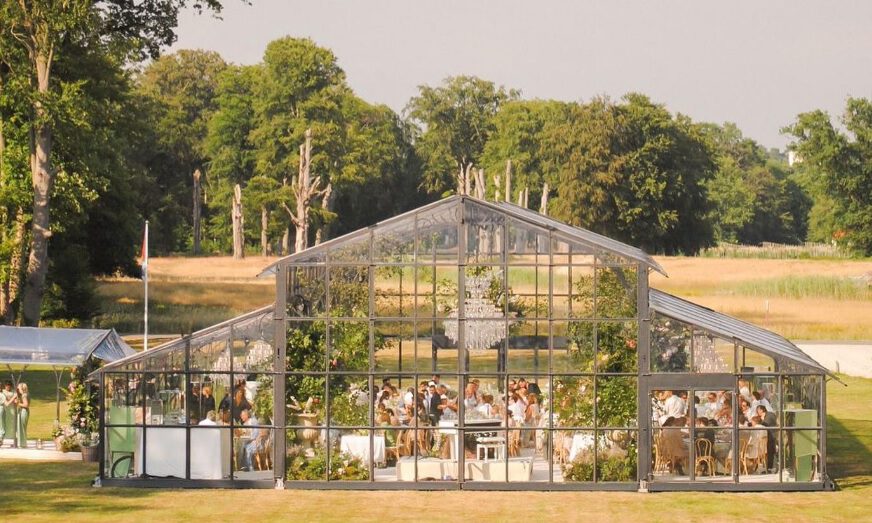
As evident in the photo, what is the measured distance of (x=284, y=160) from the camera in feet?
362

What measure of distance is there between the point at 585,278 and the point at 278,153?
290ft

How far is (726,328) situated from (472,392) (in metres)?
5.07

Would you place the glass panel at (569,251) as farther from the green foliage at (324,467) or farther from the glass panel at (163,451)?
the glass panel at (163,451)

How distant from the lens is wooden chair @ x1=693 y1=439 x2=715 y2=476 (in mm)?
27188

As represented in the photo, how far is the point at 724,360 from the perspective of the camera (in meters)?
27.3

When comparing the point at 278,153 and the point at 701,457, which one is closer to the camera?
the point at 701,457

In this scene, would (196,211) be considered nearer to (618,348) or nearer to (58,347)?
(58,347)

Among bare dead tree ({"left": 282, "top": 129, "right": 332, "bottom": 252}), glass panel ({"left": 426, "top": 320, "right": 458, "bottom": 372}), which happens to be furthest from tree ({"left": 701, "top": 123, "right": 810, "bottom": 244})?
glass panel ({"left": 426, "top": 320, "right": 458, "bottom": 372})

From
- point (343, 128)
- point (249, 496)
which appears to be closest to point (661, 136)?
point (343, 128)

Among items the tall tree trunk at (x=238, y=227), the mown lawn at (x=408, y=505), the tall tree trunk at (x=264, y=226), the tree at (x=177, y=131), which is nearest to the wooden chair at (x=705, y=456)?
the mown lawn at (x=408, y=505)

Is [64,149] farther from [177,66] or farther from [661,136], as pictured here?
[177,66]

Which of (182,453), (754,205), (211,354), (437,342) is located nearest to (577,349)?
(437,342)

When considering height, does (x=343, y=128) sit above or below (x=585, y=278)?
above

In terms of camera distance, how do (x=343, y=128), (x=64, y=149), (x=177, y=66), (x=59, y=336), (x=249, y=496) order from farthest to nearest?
(x=177, y=66) < (x=343, y=128) < (x=64, y=149) < (x=59, y=336) < (x=249, y=496)
